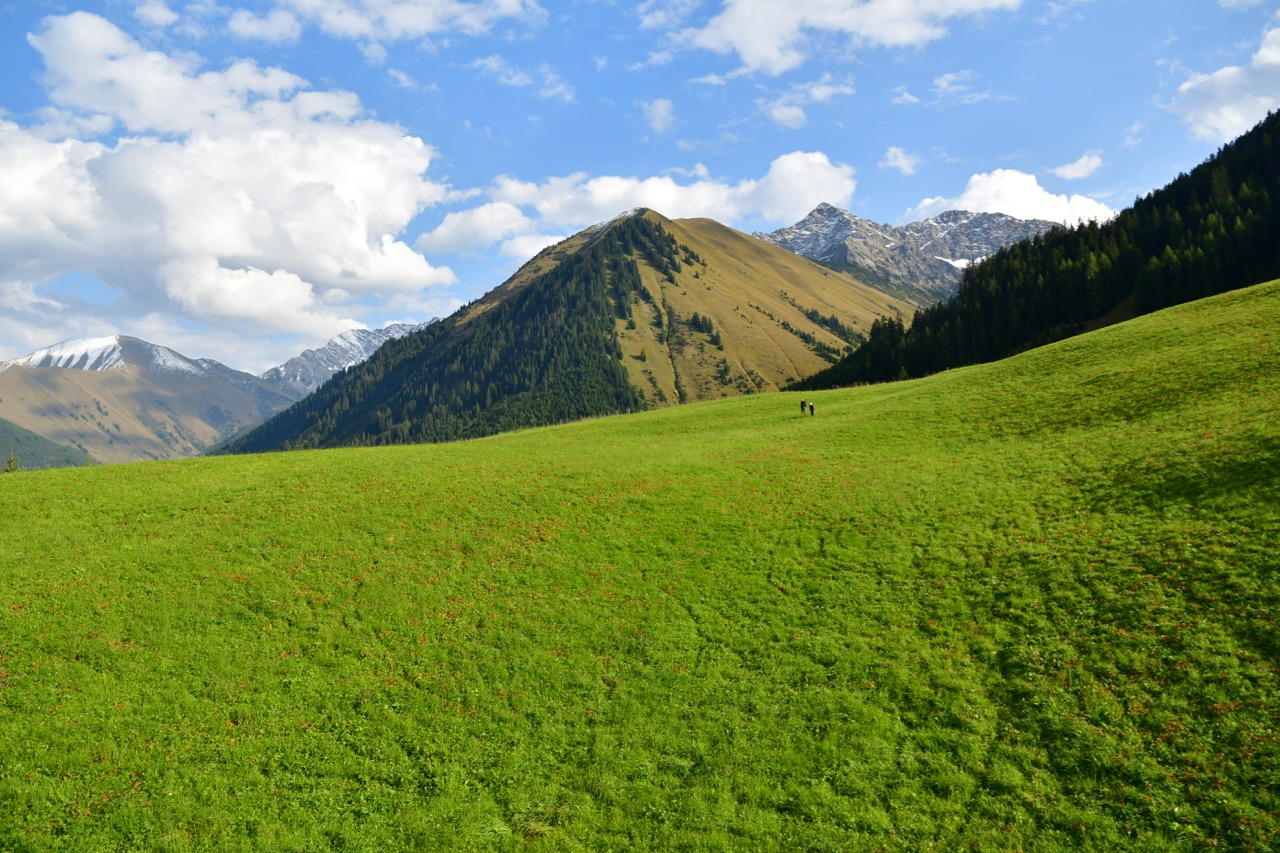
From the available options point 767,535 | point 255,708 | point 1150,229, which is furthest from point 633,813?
point 1150,229

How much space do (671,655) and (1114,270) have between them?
6707 inches

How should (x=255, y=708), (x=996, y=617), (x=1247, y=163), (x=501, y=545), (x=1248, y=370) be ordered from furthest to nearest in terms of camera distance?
(x=1247, y=163)
(x=1248, y=370)
(x=501, y=545)
(x=996, y=617)
(x=255, y=708)

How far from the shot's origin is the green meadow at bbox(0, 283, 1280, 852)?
15.0 metres

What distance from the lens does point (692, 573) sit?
27.6 m

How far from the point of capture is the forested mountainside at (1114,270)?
128 meters

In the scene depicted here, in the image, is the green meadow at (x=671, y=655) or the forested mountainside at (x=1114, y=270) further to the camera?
the forested mountainside at (x=1114, y=270)

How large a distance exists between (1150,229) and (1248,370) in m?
169

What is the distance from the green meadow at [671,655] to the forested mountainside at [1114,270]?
118651 millimetres

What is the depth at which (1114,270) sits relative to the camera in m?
139

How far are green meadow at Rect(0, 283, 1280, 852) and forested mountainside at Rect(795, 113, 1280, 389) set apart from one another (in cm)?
11865

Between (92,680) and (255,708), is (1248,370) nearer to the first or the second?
(255,708)

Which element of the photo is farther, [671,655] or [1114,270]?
[1114,270]

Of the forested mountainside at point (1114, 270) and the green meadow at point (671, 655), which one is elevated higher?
the forested mountainside at point (1114, 270)

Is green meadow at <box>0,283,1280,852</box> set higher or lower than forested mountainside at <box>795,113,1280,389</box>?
lower
